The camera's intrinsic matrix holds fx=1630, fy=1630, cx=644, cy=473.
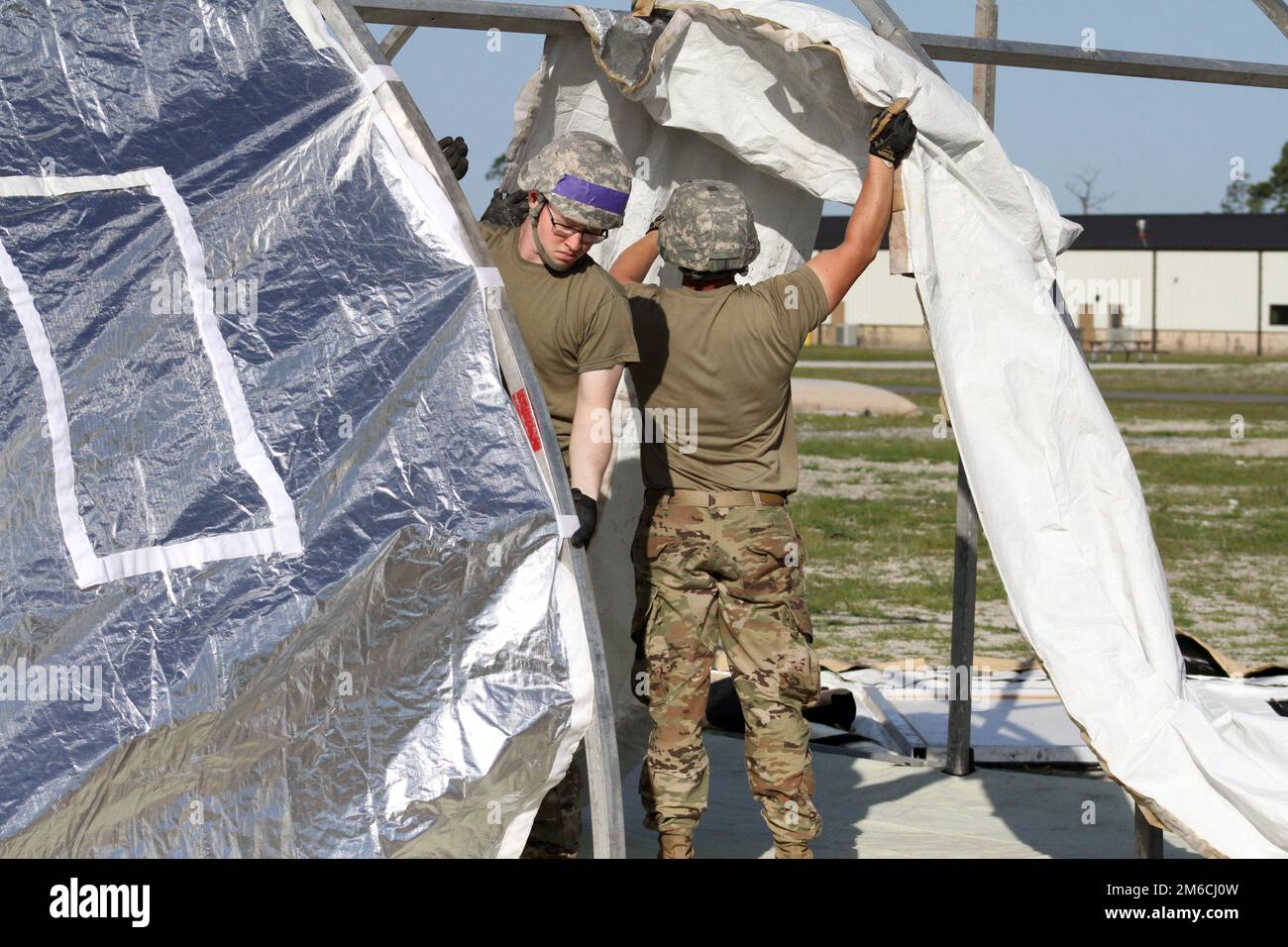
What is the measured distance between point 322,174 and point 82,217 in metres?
0.57

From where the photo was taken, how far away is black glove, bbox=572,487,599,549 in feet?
12.7

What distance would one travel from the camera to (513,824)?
380 centimetres

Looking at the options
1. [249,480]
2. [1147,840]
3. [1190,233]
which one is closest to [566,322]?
[249,480]

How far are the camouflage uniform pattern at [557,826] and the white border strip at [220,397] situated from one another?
1.44 meters

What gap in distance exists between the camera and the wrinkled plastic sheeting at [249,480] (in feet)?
11.5

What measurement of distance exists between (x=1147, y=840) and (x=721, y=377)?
73.3 inches

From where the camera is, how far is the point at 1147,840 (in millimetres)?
4820

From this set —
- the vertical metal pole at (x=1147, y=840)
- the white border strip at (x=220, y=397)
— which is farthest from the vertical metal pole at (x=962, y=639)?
the white border strip at (x=220, y=397)

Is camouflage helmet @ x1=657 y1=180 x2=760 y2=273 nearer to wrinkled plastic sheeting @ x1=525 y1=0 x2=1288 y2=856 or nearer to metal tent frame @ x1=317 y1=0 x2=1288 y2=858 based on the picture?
wrinkled plastic sheeting @ x1=525 y1=0 x2=1288 y2=856

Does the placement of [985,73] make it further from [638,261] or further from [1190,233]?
[1190,233]

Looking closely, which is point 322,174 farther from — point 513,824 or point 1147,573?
point 1147,573

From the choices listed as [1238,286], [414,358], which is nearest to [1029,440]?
[414,358]

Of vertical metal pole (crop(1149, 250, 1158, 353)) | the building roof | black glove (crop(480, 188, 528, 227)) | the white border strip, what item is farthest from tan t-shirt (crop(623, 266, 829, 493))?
the building roof

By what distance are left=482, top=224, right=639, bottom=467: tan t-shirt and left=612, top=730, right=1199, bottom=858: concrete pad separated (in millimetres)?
1809
